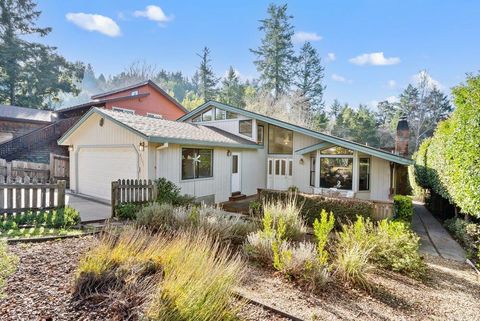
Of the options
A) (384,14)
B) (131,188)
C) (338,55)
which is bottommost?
(131,188)

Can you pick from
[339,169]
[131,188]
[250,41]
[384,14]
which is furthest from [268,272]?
[250,41]

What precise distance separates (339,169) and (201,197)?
6324 mm

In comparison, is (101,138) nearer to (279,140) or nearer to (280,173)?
(279,140)

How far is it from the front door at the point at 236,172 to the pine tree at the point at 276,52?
2354cm

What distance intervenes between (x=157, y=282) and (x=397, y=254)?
173 inches

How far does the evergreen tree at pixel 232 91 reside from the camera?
130 ft

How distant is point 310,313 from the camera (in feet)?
10.8

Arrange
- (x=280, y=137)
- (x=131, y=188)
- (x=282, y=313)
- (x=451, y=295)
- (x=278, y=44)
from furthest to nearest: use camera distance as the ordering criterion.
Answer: (x=278, y=44) < (x=280, y=137) < (x=131, y=188) < (x=451, y=295) < (x=282, y=313)

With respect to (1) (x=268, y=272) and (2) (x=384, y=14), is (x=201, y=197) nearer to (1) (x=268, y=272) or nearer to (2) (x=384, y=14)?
(1) (x=268, y=272)

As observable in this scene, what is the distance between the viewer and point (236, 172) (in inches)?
522

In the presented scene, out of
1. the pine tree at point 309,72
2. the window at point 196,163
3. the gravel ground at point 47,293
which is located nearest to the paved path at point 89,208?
the window at point 196,163

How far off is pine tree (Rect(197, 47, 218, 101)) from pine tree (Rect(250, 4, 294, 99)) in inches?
355

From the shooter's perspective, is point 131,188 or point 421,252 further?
point 131,188

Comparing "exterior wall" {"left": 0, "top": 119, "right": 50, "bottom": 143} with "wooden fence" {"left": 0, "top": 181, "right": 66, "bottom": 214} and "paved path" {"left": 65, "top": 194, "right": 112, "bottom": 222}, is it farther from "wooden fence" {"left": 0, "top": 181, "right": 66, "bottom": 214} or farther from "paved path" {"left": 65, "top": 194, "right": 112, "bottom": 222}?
"wooden fence" {"left": 0, "top": 181, "right": 66, "bottom": 214}
